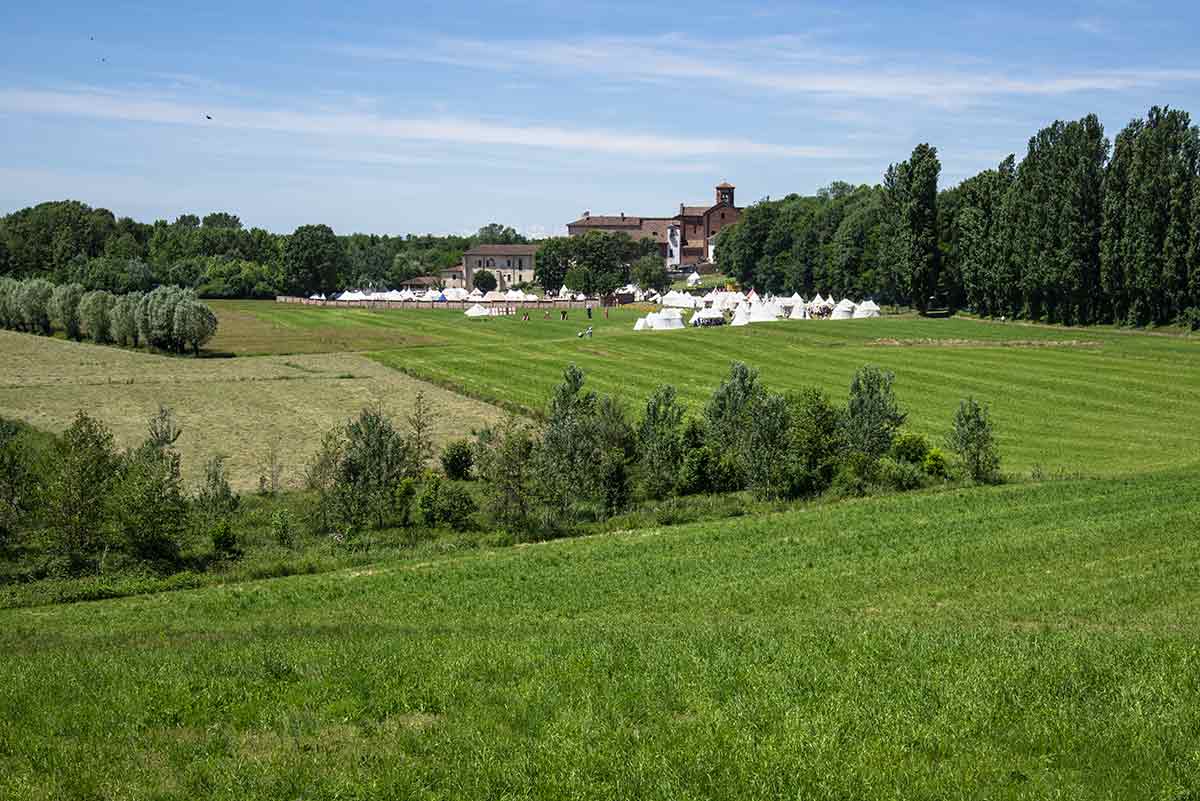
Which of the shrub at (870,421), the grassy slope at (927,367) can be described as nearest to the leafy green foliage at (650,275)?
the grassy slope at (927,367)

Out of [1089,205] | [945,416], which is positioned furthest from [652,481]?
[1089,205]

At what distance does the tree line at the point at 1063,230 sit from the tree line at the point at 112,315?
2285 inches

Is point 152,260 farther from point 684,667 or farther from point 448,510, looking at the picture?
point 684,667

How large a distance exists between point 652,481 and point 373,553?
32.0 ft

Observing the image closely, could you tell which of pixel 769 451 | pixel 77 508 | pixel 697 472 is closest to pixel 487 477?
pixel 697 472

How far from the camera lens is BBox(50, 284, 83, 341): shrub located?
89.4 metres

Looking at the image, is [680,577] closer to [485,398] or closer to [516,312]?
[485,398]

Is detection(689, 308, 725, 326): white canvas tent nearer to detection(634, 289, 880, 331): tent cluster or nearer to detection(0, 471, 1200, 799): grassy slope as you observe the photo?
detection(634, 289, 880, 331): tent cluster

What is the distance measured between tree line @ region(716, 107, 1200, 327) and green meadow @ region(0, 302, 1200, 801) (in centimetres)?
5127

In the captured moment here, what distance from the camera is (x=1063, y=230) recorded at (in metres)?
80.2

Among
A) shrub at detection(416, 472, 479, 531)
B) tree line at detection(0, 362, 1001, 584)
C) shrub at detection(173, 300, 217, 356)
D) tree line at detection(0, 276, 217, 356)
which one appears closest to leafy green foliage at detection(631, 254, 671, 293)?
tree line at detection(0, 276, 217, 356)

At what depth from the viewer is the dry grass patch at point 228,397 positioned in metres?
43.2

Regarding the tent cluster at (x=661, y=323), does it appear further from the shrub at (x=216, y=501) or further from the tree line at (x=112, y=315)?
the shrub at (x=216, y=501)

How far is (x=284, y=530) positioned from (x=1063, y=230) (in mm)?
68106
